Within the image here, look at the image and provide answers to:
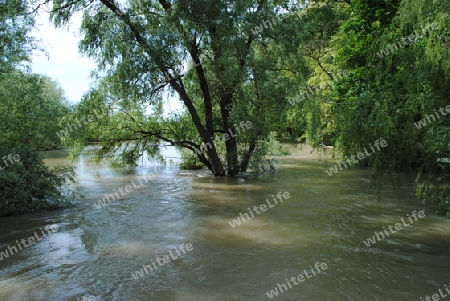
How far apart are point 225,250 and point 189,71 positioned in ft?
35.2

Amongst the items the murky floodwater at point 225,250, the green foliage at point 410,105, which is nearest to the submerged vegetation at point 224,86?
the green foliage at point 410,105

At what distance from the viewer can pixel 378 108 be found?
553cm

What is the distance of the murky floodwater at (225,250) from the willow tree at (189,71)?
4.67 metres

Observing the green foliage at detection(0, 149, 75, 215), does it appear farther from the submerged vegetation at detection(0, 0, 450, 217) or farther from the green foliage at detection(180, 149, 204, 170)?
the green foliage at detection(180, 149, 204, 170)

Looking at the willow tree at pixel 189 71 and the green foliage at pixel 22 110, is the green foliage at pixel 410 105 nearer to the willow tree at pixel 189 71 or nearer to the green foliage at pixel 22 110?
the willow tree at pixel 189 71

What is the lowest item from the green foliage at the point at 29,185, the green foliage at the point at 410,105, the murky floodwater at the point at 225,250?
the murky floodwater at the point at 225,250

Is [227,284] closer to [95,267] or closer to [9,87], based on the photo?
A: [95,267]

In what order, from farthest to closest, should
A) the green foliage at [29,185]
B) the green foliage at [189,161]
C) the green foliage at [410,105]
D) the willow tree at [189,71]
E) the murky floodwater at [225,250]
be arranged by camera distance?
1. the green foliage at [189,161]
2. the willow tree at [189,71]
3. the green foliage at [29,185]
4. the murky floodwater at [225,250]
5. the green foliage at [410,105]

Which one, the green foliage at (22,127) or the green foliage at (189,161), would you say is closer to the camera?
the green foliage at (22,127)

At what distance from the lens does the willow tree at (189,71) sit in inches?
516

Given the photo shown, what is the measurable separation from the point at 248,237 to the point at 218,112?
1035cm

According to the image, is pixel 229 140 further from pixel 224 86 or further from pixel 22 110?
pixel 22 110

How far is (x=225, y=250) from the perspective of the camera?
6977 mm

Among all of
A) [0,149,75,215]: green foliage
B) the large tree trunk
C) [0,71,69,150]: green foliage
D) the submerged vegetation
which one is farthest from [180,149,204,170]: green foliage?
[0,149,75,215]: green foliage
